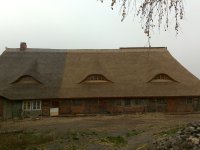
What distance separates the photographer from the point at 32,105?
138 ft

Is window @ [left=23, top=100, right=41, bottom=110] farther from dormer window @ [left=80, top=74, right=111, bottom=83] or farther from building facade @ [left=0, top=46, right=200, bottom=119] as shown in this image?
dormer window @ [left=80, top=74, right=111, bottom=83]

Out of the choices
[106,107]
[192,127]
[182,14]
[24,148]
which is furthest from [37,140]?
[106,107]

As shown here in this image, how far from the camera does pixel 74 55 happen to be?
1962 inches

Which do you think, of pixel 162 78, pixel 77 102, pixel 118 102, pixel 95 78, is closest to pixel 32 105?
pixel 77 102

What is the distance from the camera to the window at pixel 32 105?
41831mm

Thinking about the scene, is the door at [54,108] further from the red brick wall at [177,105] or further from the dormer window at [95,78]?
the red brick wall at [177,105]

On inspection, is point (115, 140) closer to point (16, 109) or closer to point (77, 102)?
point (77, 102)

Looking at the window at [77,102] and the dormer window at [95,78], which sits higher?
the dormer window at [95,78]

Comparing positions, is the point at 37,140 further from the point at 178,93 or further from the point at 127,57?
the point at 127,57

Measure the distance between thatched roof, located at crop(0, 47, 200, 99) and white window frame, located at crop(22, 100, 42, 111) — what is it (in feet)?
2.70

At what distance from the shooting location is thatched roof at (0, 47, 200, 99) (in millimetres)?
41969

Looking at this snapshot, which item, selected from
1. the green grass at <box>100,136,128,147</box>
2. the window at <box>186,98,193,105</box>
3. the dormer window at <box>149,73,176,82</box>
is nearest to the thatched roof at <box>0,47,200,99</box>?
the dormer window at <box>149,73,176,82</box>

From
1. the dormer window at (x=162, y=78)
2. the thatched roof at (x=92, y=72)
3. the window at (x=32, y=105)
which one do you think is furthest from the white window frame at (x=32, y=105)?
the dormer window at (x=162, y=78)

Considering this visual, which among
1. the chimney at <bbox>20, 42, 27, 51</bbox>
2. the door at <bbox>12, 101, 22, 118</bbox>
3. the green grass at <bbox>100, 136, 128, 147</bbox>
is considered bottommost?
the green grass at <bbox>100, 136, 128, 147</bbox>
